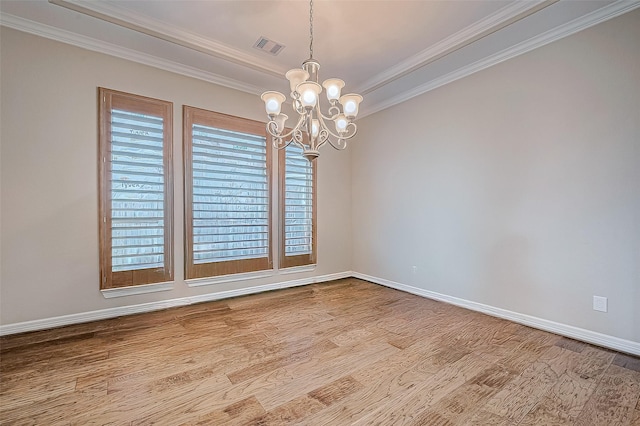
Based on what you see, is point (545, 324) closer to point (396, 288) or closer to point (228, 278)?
point (396, 288)

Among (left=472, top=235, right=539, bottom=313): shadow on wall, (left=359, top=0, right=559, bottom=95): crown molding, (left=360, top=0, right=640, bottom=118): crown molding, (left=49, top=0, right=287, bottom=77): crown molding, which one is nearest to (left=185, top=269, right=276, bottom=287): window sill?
(left=49, top=0, right=287, bottom=77): crown molding

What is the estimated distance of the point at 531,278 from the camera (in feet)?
9.42

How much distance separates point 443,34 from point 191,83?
118 inches

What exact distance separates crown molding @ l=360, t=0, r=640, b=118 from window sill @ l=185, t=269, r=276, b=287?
327 centimetres

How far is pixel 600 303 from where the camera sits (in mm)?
2453

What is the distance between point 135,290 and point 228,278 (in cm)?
106

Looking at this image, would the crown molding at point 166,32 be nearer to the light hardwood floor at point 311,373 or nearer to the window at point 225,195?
the window at point 225,195

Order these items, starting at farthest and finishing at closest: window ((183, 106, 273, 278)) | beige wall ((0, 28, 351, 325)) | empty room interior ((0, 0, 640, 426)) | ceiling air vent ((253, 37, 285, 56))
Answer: window ((183, 106, 273, 278)) → ceiling air vent ((253, 37, 285, 56)) → beige wall ((0, 28, 351, 325)) → empty room interior ((0, 0, 640, 426))

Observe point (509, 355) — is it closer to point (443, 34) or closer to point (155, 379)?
point (155, 379)

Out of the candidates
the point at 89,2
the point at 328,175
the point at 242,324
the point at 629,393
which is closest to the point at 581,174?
the point at 629,393

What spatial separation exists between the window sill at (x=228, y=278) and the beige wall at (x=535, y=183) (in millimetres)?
2024

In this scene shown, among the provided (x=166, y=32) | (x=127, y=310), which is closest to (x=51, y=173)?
(x=127, y=310)

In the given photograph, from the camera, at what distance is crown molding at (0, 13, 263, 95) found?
2609mm

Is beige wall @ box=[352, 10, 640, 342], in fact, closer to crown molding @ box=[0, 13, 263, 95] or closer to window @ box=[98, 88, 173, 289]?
crown molding @ box=[0, 13, 263, 95]
